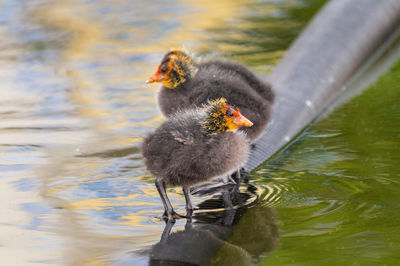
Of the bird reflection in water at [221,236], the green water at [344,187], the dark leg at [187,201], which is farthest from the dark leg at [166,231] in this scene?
the green water at [344,187]

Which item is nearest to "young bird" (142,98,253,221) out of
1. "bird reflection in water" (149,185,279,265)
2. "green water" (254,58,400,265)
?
"bird reflection in water" (149,185,279,265)

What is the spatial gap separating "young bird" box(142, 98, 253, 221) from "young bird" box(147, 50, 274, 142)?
565 millimetres

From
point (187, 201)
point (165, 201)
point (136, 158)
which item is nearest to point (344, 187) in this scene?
point (187, 201)

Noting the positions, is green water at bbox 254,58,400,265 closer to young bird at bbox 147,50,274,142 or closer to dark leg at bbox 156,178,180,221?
young bird at bbox 147,50,274,142

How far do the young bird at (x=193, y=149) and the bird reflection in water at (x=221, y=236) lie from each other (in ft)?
0.60

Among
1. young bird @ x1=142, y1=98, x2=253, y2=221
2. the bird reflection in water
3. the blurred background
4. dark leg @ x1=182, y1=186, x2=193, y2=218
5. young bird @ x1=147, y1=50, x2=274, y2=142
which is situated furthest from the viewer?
young bird @ x1=147, y1=50, x2=274, y2=142

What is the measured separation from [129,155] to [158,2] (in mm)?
5526

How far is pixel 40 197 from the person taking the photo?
187 inches

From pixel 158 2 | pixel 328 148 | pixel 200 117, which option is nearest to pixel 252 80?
pixel 328 148

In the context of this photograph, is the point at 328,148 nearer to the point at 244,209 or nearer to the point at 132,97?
the point at 244,209

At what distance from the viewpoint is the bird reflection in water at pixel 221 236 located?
3.79m

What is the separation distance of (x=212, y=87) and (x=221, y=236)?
51.8 inches

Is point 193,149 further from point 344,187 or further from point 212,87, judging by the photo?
point 344,187

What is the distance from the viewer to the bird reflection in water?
149 inches
